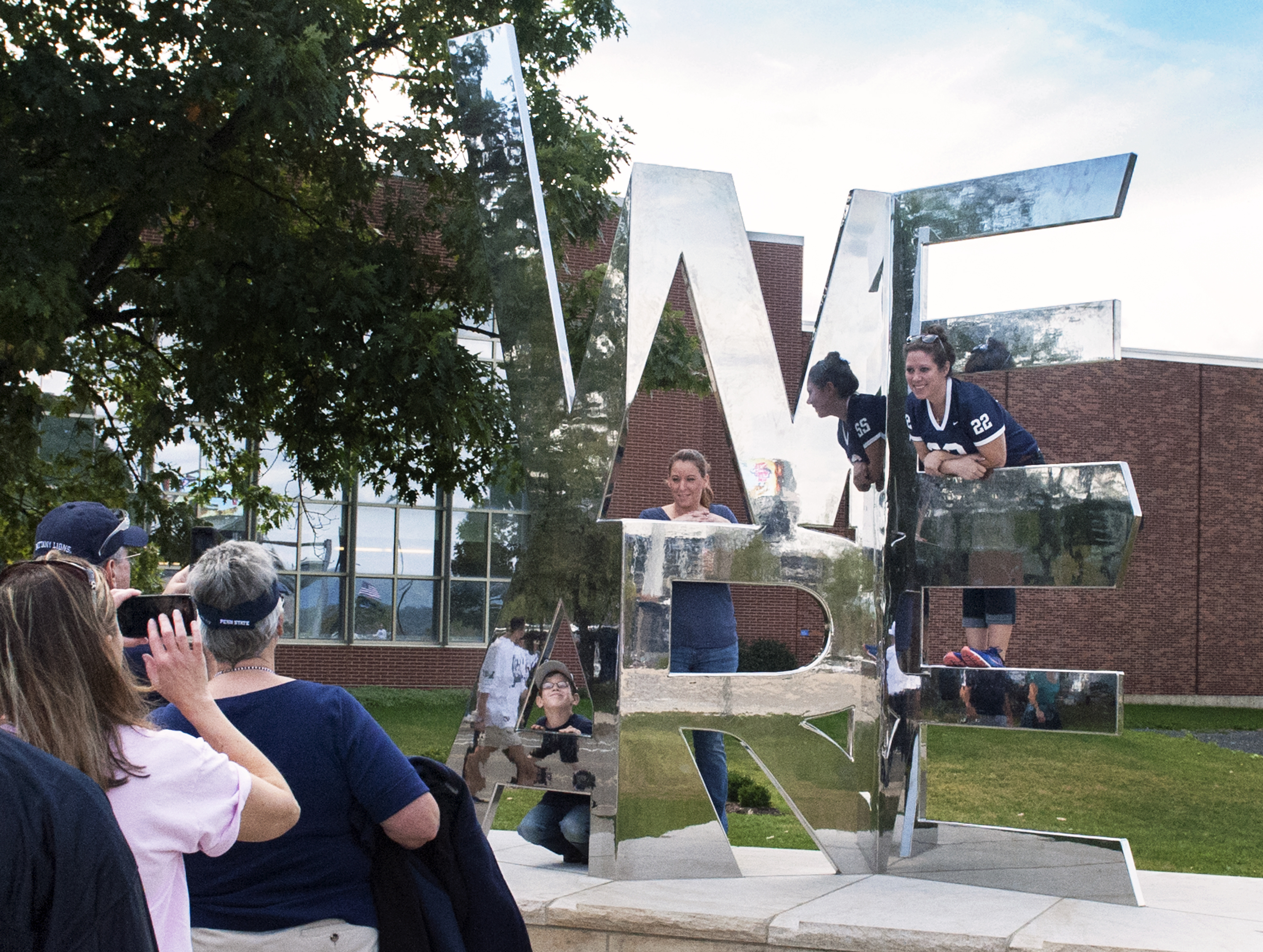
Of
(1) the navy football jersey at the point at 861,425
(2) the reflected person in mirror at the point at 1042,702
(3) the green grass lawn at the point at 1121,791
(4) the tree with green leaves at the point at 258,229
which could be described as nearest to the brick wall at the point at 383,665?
(3) the green grass lawn at the point at 1121,791

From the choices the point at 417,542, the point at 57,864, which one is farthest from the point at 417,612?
the point at 57,864

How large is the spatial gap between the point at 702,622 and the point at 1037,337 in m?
1.88

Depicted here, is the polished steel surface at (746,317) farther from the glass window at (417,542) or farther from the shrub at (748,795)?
the glass window at (417,542)

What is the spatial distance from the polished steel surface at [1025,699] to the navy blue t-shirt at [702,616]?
34.9 inches

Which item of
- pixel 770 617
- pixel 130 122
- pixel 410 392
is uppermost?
pixel 130 122

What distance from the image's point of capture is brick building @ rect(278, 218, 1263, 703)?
77.7ft

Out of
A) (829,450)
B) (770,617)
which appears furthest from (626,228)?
(770,617)

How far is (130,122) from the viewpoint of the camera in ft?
28.3

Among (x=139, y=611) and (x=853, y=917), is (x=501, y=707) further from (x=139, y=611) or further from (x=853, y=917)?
(x=139, y=611)

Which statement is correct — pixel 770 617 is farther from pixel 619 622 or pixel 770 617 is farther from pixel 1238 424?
pixel 619 622

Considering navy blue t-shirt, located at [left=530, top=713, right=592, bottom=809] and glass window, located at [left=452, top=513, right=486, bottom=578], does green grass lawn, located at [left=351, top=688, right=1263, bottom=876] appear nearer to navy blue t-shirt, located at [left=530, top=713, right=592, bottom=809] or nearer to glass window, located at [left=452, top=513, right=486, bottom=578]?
glass window, located at [left=452, top=513, right=486, bottom=578]

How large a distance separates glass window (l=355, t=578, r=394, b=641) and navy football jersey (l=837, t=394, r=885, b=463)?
18091 mm

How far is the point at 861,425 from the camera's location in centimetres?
525

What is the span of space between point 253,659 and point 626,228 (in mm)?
3125
